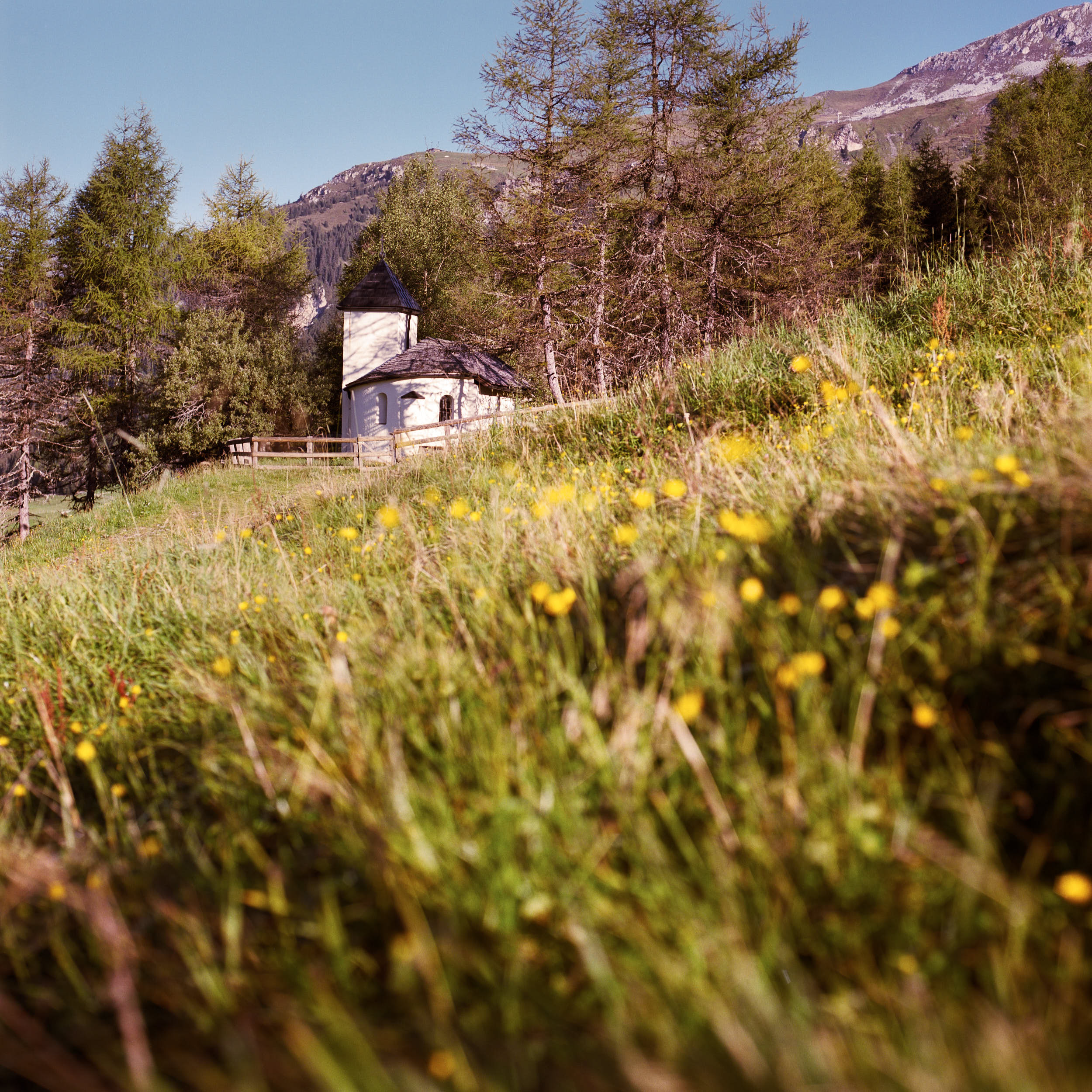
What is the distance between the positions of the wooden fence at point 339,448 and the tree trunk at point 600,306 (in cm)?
465

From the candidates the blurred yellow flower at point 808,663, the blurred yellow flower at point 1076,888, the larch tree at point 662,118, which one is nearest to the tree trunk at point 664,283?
the larch tree at point 662,118

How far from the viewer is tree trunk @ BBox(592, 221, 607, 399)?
23109mm

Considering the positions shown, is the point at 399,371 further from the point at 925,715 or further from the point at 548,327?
the point at 925,715

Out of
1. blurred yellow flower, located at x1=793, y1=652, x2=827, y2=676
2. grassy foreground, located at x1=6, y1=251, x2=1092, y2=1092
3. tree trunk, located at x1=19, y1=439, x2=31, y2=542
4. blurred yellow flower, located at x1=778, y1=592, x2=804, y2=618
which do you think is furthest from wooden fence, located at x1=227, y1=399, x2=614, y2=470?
blurred yellow flower, located at x1=793, y1=652, x2=827, y2=676

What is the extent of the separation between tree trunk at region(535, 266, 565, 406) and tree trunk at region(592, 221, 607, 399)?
1486 millimetres

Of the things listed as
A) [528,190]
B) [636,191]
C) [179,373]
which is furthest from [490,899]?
[179,373]

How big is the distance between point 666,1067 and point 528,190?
963 inches

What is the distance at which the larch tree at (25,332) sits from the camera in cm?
2619

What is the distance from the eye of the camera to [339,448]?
3759cm

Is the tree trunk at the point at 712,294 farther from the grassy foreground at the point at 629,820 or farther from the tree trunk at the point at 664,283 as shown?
the grassy foreground at the point at 629,820

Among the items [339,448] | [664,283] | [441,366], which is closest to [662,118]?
[664,283]

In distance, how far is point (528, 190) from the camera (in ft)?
72.2

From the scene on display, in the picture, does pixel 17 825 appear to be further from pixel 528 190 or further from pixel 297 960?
pixel 528 190

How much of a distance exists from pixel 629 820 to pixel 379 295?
128 ft
